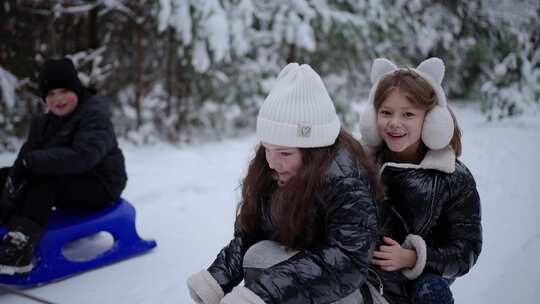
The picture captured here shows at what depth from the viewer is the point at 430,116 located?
170 cm

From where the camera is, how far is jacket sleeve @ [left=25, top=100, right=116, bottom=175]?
94.0 inches

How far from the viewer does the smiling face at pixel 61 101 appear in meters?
2.58

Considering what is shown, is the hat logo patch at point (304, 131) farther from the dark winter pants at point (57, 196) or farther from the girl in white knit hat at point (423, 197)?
the dark winter pants at point (57, 196)

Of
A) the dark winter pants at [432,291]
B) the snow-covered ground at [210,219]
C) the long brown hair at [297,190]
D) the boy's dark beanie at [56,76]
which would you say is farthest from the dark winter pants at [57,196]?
the dark winter pants at [432,291]

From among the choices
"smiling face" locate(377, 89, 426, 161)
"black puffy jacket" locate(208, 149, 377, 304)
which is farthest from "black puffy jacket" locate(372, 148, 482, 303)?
"black puffy jacket" locate(208, 149, 377, 304)

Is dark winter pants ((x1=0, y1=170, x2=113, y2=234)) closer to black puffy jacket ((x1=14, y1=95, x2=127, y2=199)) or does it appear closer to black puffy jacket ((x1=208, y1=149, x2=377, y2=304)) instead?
black puffy jacket ((x1=14, y1=95, x2=127, y2=199))

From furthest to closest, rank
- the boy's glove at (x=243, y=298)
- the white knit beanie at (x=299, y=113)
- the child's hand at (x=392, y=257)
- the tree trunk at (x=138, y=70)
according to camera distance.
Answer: the tree trunk at (x=138, y=70) < the child's hand at (x=392, y=257) < the white knit beanie at (x=299, y=113) < the boy's glove at (x=243, y=298)

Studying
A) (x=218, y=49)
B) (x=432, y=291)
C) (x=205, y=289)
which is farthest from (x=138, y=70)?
(x=432, y=291)

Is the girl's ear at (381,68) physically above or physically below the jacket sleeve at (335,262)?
above

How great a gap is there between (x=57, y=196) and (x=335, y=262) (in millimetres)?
2073

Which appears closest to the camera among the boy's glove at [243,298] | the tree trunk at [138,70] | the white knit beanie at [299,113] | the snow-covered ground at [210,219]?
the boy's glove at [243,298]

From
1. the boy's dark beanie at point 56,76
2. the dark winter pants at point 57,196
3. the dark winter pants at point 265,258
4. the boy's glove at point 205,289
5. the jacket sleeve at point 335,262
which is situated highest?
the boy's dark beanie at point 56,76

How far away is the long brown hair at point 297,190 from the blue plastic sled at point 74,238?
1357 millimetres

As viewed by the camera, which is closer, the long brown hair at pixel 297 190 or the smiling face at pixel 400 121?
the long brown hair at pixel 297 190
